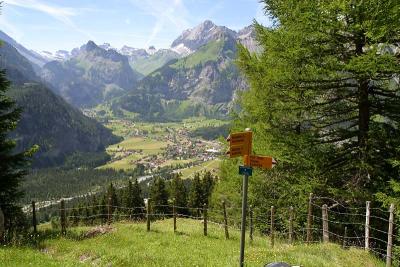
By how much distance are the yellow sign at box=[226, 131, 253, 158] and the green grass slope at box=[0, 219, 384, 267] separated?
4.72 m

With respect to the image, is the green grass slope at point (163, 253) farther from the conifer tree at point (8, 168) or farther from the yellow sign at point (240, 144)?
the conifer tree at point (8, 168)

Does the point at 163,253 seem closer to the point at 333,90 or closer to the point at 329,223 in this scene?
the point at 329,223

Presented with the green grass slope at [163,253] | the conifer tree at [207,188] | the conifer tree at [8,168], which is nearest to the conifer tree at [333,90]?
the green grass slope at [163,253]

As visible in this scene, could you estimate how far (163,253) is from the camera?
1706cm

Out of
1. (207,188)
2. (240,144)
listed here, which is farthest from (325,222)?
(207,188)

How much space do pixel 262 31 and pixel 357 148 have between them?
8184mm

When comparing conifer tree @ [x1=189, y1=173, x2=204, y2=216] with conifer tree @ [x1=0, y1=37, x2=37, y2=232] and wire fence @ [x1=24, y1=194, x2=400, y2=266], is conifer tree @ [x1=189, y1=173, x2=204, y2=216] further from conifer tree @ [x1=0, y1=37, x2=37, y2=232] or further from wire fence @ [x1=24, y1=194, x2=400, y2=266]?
conifer tree @ [x1=0, y1=37, x2=37, y2=232]

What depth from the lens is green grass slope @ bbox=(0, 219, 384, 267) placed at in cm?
1359

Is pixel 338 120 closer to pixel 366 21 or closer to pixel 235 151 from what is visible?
pixel 366 21

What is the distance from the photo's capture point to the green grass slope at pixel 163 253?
13.6 metres

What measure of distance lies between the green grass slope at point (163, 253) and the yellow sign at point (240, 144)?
15.5 ft

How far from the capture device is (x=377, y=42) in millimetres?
17516

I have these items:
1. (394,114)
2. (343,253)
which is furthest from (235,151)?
Answer: (394,114)

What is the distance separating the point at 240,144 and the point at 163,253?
9.06 m
